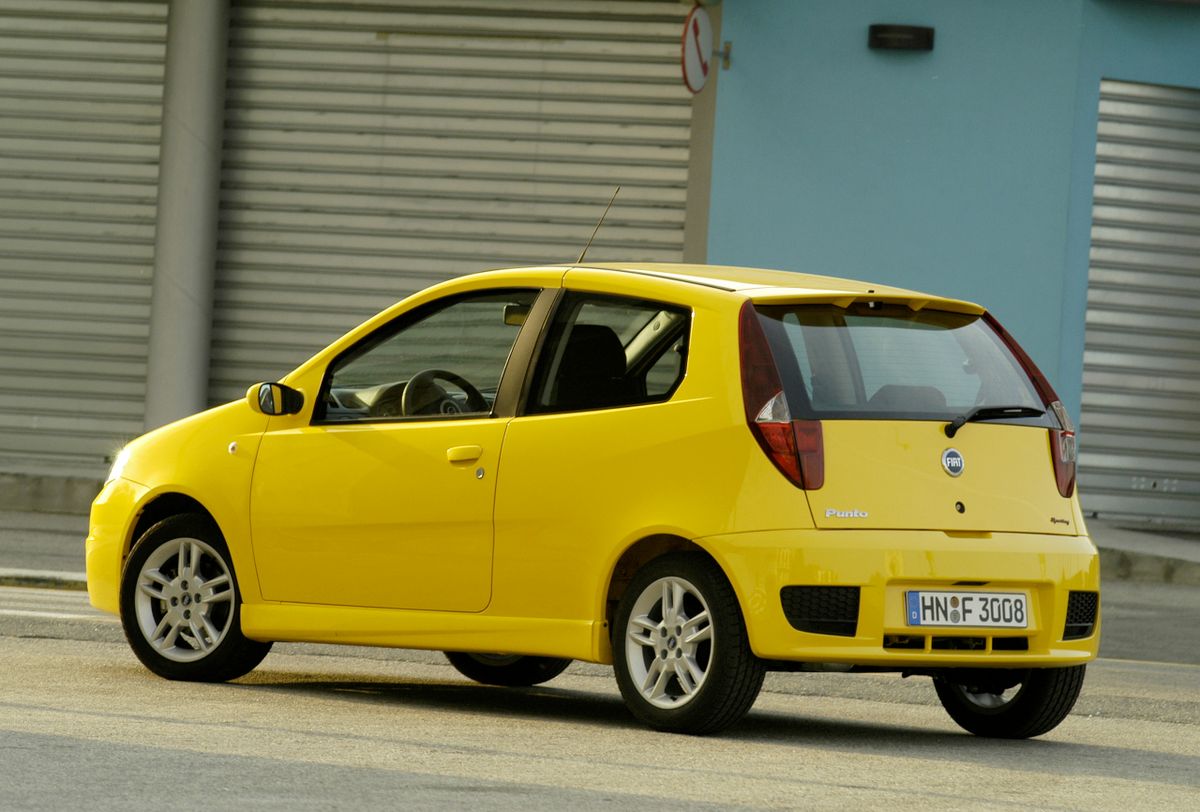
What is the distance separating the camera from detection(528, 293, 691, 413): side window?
7566 mm

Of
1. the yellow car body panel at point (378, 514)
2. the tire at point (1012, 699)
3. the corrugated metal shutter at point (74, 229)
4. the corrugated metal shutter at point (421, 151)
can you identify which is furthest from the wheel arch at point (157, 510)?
the corrugated metal shutter at point (74, 229)

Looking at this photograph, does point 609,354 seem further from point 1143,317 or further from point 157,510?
point 1143,317

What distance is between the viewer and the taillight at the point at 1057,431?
25.1 ft

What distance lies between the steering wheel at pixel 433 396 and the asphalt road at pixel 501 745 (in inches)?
42.0

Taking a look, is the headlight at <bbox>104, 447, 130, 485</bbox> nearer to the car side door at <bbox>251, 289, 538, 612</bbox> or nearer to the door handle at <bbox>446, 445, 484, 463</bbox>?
the car side door at <bbox>251, 289, 538, 612</bbox>

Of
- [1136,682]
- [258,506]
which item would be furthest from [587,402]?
[1136,682]

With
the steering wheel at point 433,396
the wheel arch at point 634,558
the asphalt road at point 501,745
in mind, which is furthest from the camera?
the steering wheel at point 433,396

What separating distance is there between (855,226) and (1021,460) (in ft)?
37.5

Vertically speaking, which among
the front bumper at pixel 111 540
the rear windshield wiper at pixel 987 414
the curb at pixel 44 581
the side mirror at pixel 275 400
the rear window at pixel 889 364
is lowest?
the curb at pixel 44 581

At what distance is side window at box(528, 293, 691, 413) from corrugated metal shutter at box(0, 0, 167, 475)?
41.8 ft

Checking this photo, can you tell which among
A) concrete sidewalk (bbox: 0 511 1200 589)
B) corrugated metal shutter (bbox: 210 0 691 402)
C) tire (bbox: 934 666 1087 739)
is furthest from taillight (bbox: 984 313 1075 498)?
corrugated metal shutter (bbox: 210 0 691 402)

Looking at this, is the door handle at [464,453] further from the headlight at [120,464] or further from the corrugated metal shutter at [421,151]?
the corrugated metal shutter at [421,151]

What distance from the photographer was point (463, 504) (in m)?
7.82

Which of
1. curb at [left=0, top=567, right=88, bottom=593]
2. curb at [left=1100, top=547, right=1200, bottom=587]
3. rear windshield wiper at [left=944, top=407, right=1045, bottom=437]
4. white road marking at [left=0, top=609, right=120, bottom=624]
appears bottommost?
curb at [left=0, top=567, right=88, bottom=593]
